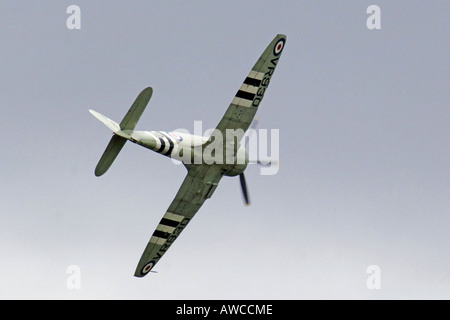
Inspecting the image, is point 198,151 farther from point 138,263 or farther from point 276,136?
point 138,263

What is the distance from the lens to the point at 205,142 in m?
47.0

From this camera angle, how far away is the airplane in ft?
146

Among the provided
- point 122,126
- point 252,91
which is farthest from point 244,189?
point 122,126

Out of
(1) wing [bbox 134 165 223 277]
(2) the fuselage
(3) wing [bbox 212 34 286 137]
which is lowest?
(1) wing [bbox 134 165 223 277]

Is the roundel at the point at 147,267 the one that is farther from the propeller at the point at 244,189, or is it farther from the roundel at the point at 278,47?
the roundel at the point at 278,47

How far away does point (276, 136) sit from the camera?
160 feet

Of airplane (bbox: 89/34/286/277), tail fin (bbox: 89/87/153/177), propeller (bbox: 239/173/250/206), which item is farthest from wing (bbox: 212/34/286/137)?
tail fin (bbox: 89/87/153/177)

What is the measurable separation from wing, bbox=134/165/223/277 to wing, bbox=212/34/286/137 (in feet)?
8.99

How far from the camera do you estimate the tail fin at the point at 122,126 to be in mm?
43969

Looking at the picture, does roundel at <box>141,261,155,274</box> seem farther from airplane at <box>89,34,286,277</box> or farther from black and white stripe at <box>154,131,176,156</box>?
black and white stripe at <box>154,131,176,156</box>

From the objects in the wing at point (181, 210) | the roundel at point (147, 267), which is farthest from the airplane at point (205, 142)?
the roundel at point (147, 267)

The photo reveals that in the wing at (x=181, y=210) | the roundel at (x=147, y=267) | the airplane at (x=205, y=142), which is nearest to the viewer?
the airplane at (x=205, y=142)

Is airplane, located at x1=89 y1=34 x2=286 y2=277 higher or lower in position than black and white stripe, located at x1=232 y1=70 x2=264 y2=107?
lower

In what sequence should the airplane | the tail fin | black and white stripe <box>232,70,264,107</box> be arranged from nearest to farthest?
the tail fin < the airplane < black and white stripe <box>232,70,264,107</box>
